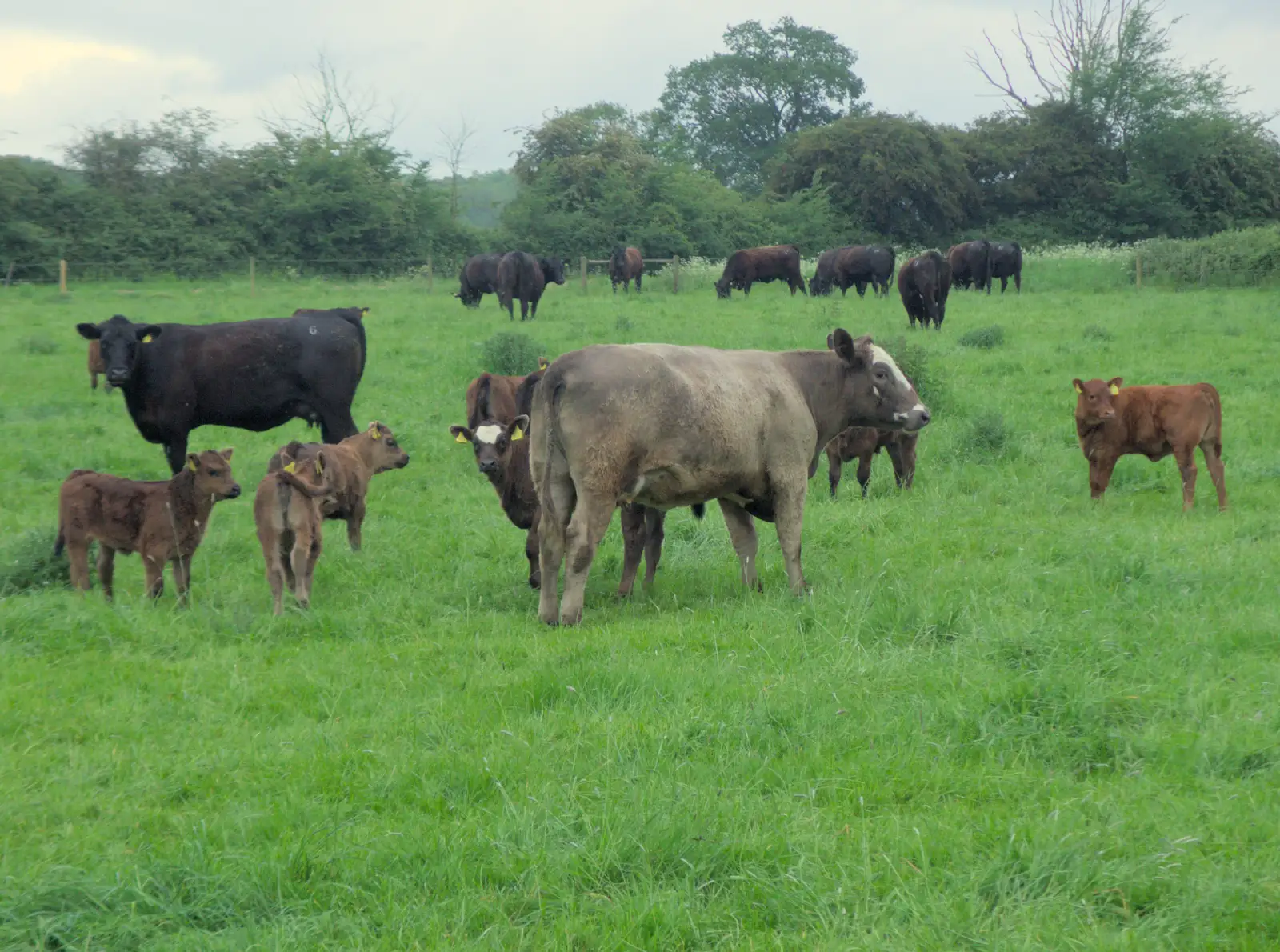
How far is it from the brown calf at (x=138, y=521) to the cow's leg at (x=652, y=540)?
3.06 meters

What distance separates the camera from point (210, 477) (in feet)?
29.1

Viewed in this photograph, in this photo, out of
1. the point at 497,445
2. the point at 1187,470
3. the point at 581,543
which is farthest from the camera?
the point at 1187,470

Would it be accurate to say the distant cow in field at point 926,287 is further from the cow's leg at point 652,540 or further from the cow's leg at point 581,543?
the cow's leg at point 581,543

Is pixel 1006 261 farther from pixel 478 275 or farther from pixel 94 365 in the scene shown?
pixel 94 365

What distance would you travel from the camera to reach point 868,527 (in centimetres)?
1019

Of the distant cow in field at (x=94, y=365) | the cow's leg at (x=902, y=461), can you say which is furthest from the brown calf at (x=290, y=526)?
the distant cow in field at (x=94, y=365)

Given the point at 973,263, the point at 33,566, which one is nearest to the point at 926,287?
the point at 973,263

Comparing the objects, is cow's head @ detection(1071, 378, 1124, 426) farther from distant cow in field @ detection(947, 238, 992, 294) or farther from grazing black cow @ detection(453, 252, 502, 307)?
distant cow in field @ detection(947, 238, 992, 294)

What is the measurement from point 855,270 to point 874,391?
2970cm

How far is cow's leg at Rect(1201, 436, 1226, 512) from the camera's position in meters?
10.6

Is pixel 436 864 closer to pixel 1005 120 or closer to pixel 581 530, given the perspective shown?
pixel 581 530

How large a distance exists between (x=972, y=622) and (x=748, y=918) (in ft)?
10.8

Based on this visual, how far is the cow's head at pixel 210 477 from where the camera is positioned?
884 cm

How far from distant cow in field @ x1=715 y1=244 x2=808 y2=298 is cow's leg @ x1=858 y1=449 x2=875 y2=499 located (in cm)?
2924
